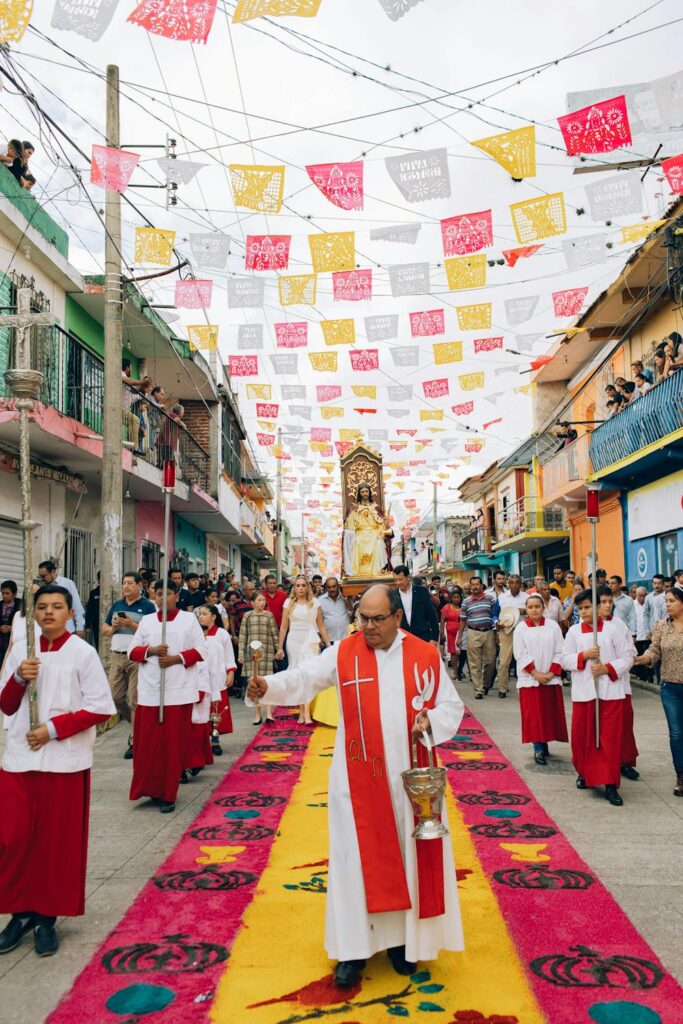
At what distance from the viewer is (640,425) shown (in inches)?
698

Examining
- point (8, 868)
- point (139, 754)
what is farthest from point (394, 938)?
point (139, 754)

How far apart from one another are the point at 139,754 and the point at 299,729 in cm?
397

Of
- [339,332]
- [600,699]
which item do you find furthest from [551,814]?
[339,332]

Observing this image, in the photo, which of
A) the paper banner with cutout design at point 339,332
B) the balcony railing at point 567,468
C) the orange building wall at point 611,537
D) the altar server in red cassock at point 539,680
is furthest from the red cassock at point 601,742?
the balcony railing at point 567,468

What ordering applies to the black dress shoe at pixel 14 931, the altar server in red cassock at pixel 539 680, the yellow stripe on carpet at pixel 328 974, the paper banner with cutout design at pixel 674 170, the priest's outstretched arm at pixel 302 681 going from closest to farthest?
the yellow stripe on carpet at pixel 328 974 < the priest's outstretched arm at pixel 302 681 < the black dress shoe at pixel 14 931 < the altar server in red cassock at pixel 539 680 < the paper banner with cutout design at pixel 674 170

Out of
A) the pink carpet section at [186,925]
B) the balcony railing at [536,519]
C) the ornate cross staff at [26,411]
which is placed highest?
the balcony railing at [536,519]

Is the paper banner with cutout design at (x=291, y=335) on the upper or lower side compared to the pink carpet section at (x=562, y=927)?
upper

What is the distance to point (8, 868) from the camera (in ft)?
13.8

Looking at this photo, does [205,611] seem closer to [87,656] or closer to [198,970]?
[87,656]

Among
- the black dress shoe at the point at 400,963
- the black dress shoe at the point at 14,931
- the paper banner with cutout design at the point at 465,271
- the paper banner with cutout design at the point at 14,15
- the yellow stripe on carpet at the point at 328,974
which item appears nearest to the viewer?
the yellow stripe on carpet at the point at 328,974

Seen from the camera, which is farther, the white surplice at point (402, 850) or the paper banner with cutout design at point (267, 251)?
the paper banner with cutout design at point (267, 251)

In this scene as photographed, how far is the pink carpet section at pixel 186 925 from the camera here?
3.58 metres

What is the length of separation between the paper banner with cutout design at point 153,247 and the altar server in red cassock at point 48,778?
7.54 meters

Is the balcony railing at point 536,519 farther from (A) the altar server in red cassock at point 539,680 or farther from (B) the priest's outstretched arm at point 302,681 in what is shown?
(B) the priest's outstretched arm at point 302,681
